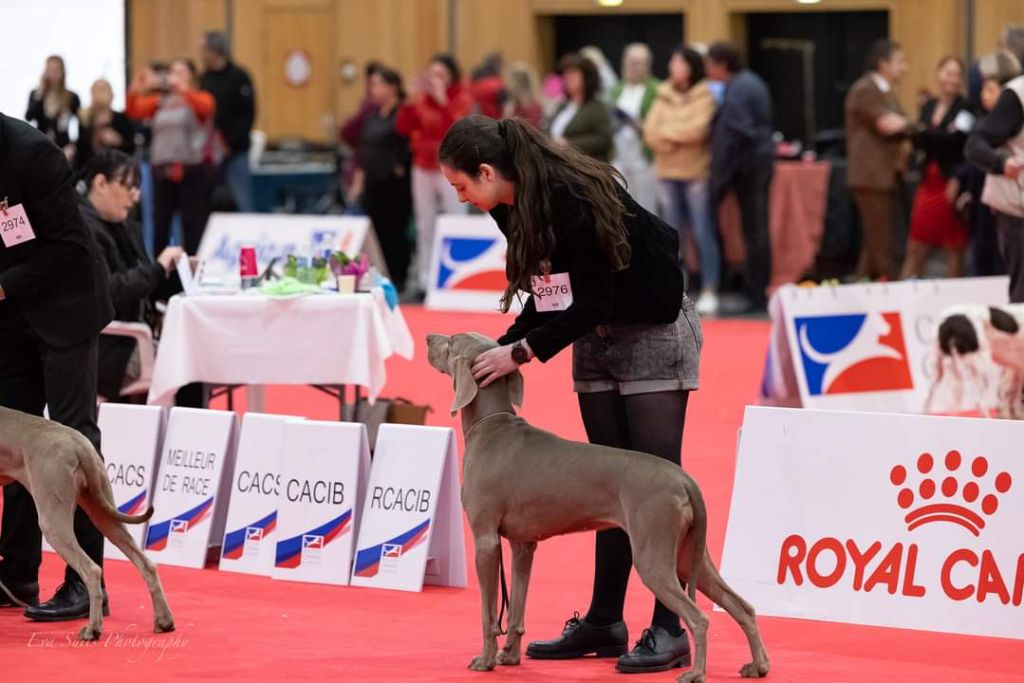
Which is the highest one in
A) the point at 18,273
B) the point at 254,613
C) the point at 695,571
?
the point at 18,273

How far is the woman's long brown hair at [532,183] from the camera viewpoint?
162 inches

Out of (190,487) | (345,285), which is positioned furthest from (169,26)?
(190,487)

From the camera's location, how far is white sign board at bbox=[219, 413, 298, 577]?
571 centimetres

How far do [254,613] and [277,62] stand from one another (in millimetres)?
14261

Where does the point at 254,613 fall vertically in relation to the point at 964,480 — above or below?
below

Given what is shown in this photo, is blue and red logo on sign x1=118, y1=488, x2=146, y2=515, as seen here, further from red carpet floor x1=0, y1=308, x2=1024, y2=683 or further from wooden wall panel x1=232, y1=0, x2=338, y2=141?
wooden wall panel x1=232, y1=0, x2=338, y2=141

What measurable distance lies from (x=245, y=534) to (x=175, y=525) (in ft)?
0.99

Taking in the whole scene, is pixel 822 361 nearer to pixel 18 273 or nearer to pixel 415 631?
pixel 415 631

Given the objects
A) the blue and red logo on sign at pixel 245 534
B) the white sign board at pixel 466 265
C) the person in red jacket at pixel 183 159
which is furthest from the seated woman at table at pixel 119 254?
the person in red jacket at pixel 183 159

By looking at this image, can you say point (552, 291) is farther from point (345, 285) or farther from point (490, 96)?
point (490, 96)

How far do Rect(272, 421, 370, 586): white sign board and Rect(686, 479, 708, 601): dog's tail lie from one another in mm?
1692

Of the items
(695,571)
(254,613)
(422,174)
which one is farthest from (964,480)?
(422,174)

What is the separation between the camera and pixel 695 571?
13.5 ft

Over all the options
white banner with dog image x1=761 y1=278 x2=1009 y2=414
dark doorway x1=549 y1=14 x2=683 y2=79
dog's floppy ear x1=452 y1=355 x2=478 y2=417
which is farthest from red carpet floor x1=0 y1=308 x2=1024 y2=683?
dark doorway x1=549 y1=14 x2=683 y2=79
